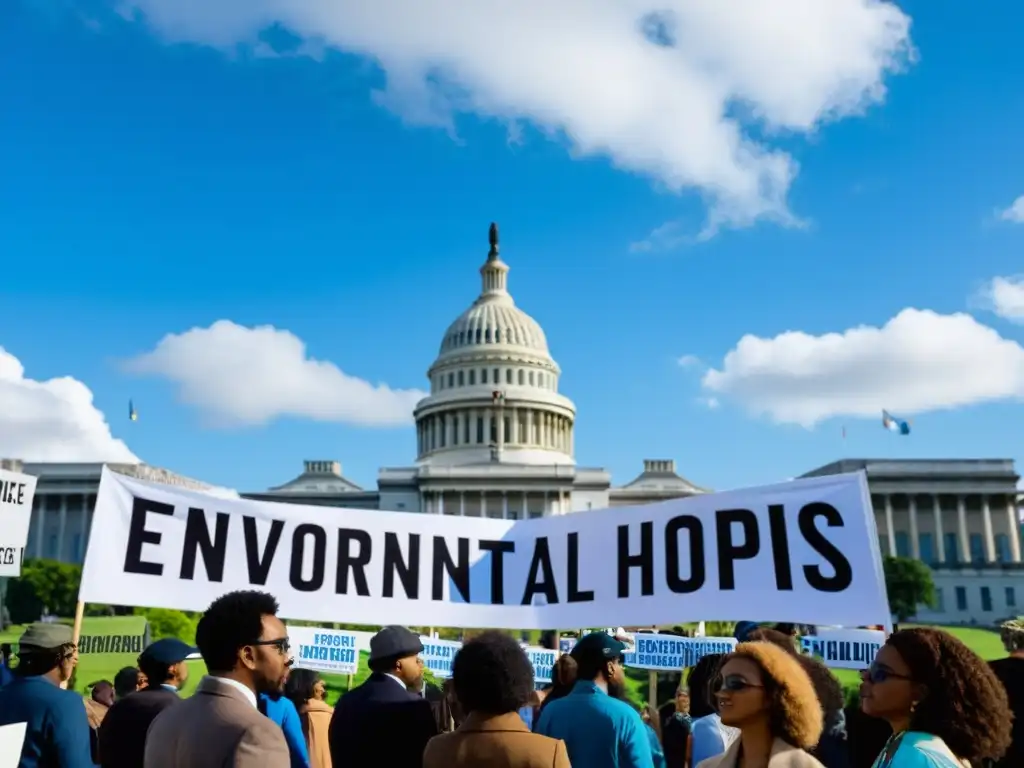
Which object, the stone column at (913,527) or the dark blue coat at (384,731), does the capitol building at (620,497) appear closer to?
→ the stone column at (913,527)

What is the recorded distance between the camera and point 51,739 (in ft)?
14.1

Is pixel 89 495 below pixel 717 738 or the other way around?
the other way around

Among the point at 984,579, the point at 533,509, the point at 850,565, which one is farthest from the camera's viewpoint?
the point at 533,509

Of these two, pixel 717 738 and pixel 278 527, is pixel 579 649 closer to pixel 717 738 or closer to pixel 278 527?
pixel 717 738

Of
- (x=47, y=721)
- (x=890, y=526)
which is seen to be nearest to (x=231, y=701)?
(x=47, y=721)

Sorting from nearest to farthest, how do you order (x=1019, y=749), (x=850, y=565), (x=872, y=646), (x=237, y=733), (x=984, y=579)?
(x=237, y=733)
(x=1019, y=749)
(x=850, y=565)
(x=872, y=646)
(x=984, y=579)

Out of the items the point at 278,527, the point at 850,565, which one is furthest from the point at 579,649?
the point at 278,527

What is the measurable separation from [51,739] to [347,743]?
1.42 metres

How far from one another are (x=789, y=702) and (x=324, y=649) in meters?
8.09

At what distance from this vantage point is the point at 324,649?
420 inches

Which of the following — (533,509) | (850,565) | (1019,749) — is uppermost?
(533,509)

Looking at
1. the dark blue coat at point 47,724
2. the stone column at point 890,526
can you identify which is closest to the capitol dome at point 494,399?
the stone column at point 890,526

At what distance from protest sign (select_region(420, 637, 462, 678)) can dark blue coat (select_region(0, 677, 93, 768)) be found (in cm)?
633

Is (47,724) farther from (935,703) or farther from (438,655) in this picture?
(438,655)
